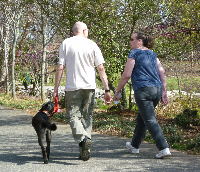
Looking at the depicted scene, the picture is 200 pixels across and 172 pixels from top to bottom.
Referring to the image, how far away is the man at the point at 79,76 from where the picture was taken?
6.33 meters

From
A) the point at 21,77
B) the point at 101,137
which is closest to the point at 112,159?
the point at 101,137

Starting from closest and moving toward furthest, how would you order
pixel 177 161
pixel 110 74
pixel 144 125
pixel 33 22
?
1. pixel 177 161
2. pixel 144 125
3. pixel 110 74
4. pixel 33 22

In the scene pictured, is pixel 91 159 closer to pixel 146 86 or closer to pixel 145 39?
pixel 146 86

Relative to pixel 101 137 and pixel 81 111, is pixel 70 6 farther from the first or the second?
pixel 81 111

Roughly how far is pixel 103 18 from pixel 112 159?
7359mm

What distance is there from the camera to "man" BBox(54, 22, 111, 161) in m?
6.33

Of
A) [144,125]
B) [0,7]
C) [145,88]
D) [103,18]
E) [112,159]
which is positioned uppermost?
[0,7]

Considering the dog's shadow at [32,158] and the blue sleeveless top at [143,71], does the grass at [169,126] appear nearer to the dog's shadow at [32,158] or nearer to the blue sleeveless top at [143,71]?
the blue sleeveless top at [143,71]

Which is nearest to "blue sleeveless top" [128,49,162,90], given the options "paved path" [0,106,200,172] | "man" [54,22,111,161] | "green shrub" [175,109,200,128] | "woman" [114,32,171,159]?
"woman" [114,32,171,159]

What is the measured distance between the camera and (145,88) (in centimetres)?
638

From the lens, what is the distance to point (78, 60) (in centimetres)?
636

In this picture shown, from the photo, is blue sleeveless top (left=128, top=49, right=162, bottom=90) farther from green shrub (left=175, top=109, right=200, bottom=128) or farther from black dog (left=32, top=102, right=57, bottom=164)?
green shrub (left=175, top=109, right=200, bottom=128)

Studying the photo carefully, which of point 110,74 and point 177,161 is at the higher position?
point 110,74

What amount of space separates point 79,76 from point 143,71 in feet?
2.94
